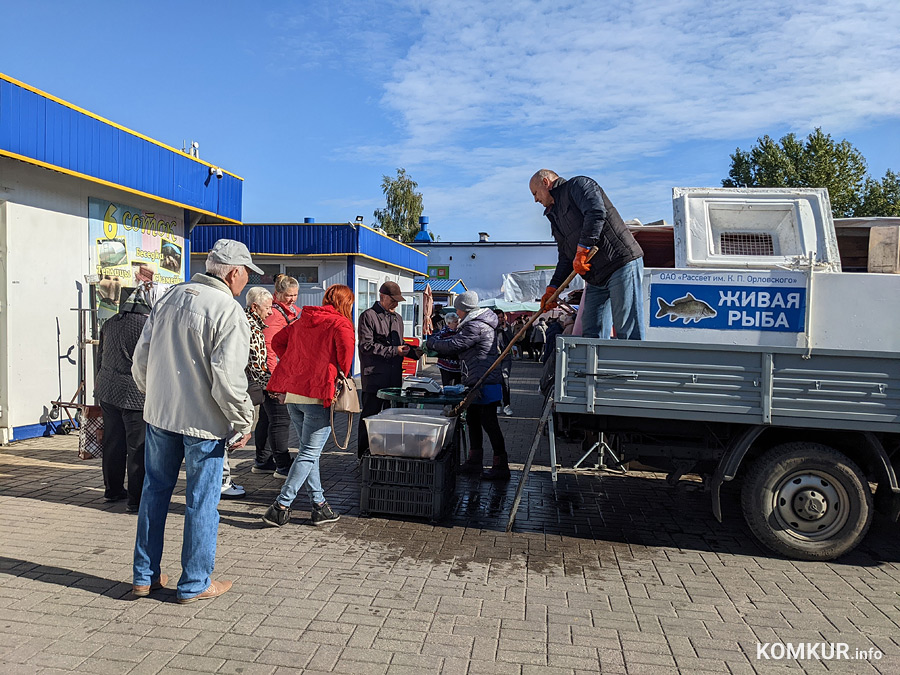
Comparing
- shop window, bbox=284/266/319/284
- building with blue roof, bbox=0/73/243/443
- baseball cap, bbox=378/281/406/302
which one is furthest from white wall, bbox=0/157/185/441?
shop window, bbox=284/266/319/284

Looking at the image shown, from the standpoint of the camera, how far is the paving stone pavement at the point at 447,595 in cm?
326

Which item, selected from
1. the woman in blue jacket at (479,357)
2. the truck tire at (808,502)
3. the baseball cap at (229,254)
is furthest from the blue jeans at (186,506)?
the truck tire at (808,502)

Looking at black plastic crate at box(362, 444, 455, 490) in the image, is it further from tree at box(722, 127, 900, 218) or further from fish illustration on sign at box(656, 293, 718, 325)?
tree at box(722, 127, 900, 218)

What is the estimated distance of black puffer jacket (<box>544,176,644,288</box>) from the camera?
5125 mm

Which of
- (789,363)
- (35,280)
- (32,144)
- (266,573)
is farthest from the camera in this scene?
(35,280)

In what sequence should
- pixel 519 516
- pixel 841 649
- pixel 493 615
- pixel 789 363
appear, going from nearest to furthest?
pixel 841 649
pixel 493 615
pixel 789 363
pixel 519 516

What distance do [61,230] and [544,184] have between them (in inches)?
253

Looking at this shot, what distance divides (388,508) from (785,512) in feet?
9.66

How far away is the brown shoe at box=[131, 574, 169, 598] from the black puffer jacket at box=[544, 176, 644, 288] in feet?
11.9

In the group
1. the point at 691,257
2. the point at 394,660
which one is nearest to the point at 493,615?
the point at 394,660

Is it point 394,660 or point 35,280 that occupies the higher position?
point 35,280

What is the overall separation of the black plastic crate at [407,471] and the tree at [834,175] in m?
28.9

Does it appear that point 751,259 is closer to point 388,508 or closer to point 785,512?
point 785,512

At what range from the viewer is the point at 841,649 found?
3453mm
